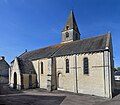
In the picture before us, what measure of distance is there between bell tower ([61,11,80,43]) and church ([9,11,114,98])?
1060 cm

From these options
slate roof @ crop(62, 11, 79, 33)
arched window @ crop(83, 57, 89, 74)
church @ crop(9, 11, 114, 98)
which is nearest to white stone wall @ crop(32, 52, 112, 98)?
church @ crop(9, 11, 114, 98)

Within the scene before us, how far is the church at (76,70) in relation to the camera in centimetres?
1892

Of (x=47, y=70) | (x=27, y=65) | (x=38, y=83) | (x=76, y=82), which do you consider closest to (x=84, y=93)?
(x=76, y=82)

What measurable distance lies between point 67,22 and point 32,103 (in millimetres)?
28243

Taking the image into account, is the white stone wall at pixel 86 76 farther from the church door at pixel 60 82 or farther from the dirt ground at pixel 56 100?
the dirt ground at pixel 56 100

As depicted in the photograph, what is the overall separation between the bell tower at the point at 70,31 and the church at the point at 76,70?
10.6 meters

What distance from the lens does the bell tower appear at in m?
35.4

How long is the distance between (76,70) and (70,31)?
1648cm

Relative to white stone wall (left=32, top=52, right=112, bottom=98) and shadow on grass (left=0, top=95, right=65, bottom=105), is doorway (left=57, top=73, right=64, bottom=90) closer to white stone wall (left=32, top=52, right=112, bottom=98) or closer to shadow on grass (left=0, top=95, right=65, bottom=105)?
white stone wall (left=32, top=52, right=112, bottom=98)

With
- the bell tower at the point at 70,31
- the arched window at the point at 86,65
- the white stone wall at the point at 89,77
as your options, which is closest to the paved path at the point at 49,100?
the white stone wall at the point at 89,77

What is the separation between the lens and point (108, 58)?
61.4 feet

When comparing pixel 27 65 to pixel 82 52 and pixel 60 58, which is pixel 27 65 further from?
pixel 82 52

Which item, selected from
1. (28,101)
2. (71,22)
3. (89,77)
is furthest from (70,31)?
(28,101)

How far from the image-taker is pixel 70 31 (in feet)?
118
